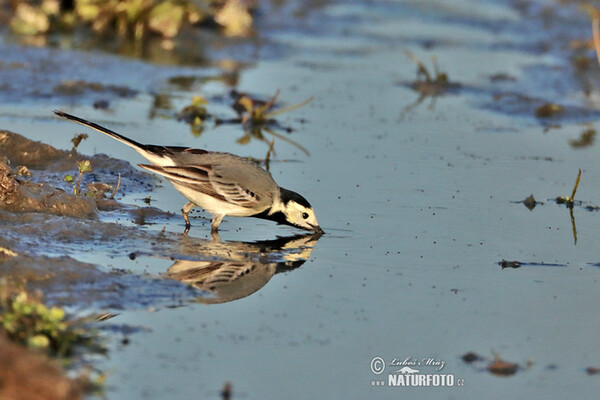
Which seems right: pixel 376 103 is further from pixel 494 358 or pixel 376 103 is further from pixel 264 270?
pixel 494 358

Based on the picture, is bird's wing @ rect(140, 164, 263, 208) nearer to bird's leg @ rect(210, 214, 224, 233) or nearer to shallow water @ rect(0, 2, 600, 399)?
bird's leg @ rect(210, 214, 224, 233)

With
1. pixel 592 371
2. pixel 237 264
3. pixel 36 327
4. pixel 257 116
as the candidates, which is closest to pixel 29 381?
pixel 36 327

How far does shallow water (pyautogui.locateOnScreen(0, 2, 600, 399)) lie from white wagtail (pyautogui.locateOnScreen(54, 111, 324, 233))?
23cm

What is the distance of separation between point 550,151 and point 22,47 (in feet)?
25.8

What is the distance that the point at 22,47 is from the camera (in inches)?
564

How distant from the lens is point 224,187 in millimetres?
8047

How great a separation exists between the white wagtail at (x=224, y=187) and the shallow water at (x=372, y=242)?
23cm

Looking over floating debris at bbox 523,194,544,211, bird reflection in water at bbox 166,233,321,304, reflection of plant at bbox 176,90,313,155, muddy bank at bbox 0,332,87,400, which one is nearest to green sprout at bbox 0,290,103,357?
muddy bank at bbox 0,332,87,400

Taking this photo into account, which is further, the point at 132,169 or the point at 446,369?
the point at 132,169

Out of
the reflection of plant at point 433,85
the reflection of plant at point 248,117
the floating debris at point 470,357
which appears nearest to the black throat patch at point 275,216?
the floating debris at point 470,357

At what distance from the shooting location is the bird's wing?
8016mm

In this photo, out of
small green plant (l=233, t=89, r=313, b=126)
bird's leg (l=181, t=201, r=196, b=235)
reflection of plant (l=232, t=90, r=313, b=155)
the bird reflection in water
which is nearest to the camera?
the bird reflection in water

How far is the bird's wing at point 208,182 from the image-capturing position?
8016 mm

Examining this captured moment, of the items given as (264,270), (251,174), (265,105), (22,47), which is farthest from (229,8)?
(264,270)
